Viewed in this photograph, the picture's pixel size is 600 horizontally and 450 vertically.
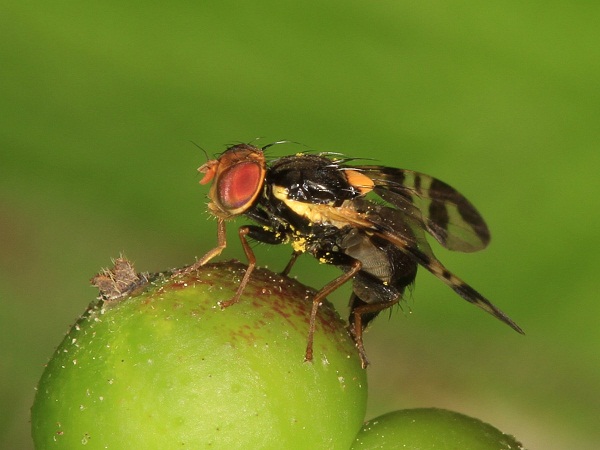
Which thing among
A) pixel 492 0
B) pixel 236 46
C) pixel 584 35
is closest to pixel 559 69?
pixel 584 35

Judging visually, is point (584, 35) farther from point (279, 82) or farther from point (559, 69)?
point (279, 82)

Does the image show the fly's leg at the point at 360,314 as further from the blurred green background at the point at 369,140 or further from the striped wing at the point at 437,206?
the blurred green background at the point at 369,140

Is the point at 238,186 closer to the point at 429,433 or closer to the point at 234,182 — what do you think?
the point at 234,182

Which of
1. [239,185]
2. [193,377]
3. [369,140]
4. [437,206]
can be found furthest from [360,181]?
[193,377]

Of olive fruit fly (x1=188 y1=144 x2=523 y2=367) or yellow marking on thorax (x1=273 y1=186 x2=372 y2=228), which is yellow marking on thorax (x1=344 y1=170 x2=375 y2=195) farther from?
yellow marking on thorax (x1=273 y1=186 x2=372 y2=228)

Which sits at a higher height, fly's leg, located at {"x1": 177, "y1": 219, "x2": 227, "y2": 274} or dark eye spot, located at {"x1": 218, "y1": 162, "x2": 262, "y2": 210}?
dark eye spot, located at {"x1": 218, "y1": 162, "x2": 262, "y2": 210}

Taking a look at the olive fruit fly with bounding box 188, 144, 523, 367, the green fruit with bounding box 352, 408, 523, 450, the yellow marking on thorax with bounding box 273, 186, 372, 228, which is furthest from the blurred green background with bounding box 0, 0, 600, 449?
the green fruit with bounding box 352, 408, 523, 450

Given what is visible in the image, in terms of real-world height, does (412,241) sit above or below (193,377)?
above
